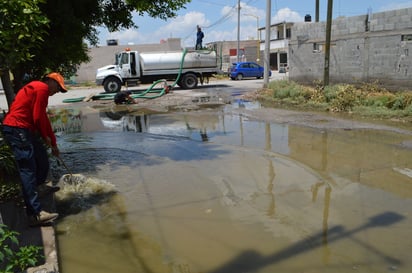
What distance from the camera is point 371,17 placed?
14250mm

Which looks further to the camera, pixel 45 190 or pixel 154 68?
pixel 154 68

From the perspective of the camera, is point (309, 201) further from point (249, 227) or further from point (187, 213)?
point (187, 213)

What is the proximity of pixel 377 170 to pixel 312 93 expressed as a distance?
879 cm

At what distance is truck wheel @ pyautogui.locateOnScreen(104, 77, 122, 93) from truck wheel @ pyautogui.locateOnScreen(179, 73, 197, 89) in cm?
365

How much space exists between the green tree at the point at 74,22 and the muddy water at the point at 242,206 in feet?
5.98

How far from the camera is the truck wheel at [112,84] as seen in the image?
866 inches

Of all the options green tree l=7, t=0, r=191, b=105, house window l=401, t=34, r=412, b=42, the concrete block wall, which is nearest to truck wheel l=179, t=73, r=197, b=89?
the concrete block wall

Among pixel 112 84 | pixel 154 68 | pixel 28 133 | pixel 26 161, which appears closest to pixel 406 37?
pixel 28 133

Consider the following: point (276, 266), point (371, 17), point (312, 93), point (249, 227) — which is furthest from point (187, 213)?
point (371, 17)

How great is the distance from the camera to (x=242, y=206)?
4.77 m

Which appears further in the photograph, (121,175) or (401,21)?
(401,21)

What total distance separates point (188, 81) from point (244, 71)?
1069cm

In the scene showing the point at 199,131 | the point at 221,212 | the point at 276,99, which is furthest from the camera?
the point at 276,99

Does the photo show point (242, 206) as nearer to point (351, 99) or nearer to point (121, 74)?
point (351, 99)
